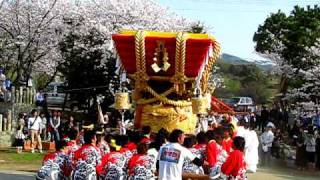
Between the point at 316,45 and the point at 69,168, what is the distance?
80.7 ft

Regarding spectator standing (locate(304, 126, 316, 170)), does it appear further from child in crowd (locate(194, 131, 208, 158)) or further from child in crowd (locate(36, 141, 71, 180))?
child in crowd (locate(36, 141, 71, 180))

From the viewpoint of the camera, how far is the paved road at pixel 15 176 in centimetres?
1721

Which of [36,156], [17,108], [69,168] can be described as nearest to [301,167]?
[36,156]

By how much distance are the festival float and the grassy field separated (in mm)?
5179

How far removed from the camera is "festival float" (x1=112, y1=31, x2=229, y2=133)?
15180 millimetres

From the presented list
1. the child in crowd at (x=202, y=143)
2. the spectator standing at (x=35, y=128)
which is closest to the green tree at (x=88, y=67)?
the spectator standing at (x=35, y=128)

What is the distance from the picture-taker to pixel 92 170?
427 inches

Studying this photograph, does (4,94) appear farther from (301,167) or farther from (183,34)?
(183,34)

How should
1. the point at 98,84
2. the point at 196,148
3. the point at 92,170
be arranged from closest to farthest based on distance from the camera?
1. the point at 92,170
2. the point at 196,148
3. the point at 98,84

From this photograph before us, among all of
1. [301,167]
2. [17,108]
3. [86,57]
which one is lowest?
[301,167]

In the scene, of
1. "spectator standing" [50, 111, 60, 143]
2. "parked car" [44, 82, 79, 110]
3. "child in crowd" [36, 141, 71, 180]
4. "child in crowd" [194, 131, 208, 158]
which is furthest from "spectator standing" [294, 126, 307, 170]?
"parked car" [44, 82, 79, 110]

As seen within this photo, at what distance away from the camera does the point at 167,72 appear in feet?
50.9

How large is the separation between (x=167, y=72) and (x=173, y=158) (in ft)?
17.9

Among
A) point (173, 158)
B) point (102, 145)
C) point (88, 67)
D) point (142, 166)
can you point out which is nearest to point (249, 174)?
point (102, 145)
